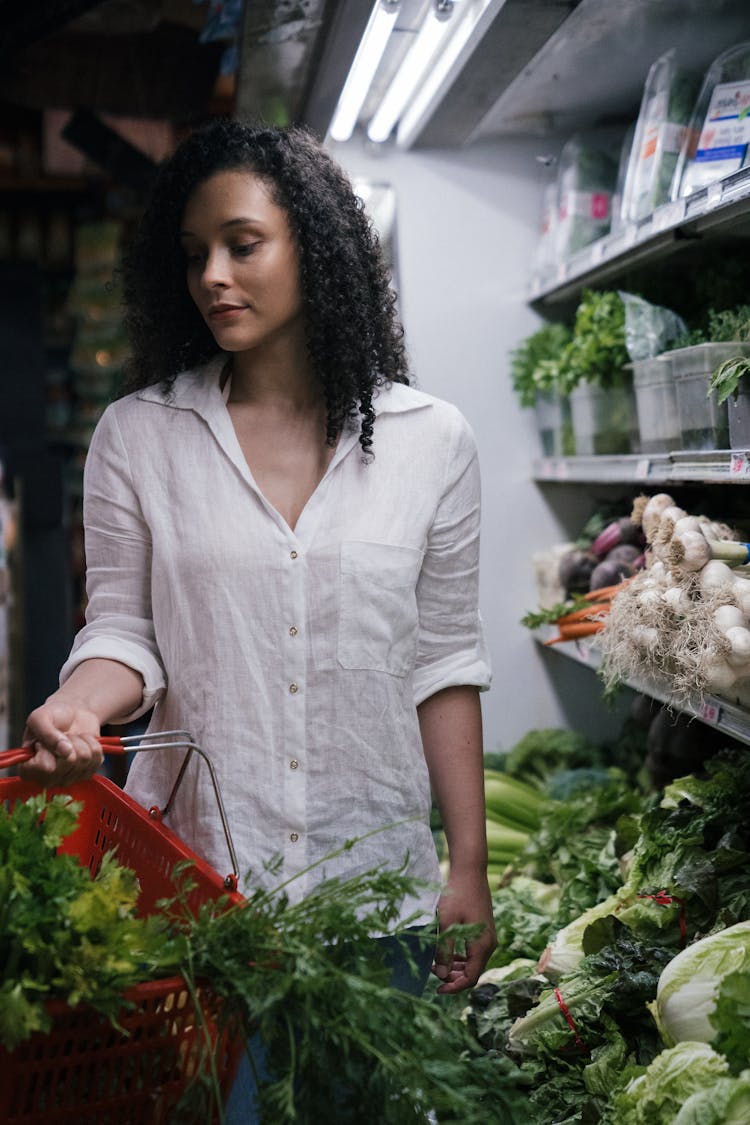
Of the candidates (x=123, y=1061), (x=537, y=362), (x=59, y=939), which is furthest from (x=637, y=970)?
(x=537, y=362)

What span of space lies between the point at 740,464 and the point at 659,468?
521mm

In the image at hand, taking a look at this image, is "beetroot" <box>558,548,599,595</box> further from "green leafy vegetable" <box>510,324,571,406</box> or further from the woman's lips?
the woman's lips

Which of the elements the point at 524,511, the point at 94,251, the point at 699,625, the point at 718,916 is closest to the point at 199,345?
the point at 699,625

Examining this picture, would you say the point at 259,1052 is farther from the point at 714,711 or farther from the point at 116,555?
the point at 714,711

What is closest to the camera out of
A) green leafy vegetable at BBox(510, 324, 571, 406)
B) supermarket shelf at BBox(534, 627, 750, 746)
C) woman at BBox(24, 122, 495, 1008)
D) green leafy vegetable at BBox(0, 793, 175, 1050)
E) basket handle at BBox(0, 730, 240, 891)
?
green leafy vegetable at BBox(0, 793, 175, 1050)

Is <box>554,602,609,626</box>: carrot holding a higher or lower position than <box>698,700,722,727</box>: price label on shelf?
higher

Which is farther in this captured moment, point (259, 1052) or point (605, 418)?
point (605, 418)

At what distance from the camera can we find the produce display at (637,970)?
1837mm

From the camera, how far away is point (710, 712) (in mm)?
2537

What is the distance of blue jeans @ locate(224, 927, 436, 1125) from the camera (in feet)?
5.62

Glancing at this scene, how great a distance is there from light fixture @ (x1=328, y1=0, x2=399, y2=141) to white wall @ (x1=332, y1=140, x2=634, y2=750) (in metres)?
0.36

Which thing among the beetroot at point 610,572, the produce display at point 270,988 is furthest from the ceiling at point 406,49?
the produce display at point 270,988

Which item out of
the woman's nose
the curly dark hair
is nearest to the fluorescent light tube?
the curly dark hair

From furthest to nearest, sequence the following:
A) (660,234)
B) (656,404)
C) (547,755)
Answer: (547,755) → (656,404) → (660,234)
